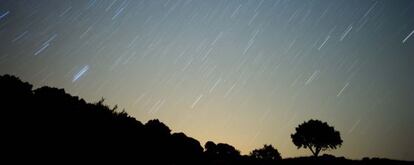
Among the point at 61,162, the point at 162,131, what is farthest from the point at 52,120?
the point at 162,131

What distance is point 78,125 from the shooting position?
27797mm

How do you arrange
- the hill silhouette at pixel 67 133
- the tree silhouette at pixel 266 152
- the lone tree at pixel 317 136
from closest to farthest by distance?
the hill silhouette at pixel 67 133
the lone tree at pixel 317 136
the tree silhouette at pixel 266 152

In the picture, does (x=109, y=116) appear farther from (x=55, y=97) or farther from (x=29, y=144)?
(x=29, y=144)

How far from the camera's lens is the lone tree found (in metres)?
53.9

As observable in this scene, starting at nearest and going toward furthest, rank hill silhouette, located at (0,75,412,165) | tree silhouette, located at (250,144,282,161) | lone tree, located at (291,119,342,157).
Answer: hill silhouette, located at (0,75,412,165), lone tree, located at (291,119,342,157), tree silhouette, located at (250,144,282,161)

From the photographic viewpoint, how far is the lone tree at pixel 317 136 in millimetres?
53938

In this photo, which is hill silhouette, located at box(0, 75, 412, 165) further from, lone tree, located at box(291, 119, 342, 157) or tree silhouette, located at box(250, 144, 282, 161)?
tree silhouette, located at box(250, 144, 282, 161)

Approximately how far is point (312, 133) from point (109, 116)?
125 feet

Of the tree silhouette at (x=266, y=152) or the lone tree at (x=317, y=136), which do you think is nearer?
the lone tree at (x=317, y=136)

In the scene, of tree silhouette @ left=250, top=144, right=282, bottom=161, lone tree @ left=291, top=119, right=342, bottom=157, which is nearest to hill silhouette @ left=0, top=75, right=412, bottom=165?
lone tree @ left=291, top=119, right=342, bottom=157

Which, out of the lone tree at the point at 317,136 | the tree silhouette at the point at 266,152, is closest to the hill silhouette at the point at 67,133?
the lone tree at the point at 317,136

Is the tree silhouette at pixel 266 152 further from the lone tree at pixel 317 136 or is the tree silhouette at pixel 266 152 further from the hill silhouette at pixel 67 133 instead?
the hill silhouette at pixel 67 133

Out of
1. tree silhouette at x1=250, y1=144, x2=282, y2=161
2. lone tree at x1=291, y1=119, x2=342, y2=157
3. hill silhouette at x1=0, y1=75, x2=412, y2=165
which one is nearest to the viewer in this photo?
hill silhouette at x1=0, y1=75, x2=412, y2=165

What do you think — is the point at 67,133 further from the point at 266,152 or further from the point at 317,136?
the point at 266,152
